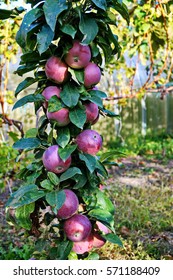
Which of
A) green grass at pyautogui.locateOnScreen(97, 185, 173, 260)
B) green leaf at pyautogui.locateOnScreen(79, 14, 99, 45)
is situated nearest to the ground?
green grass at pyautogui.locateOnScreen(97, 185, 173, 260)

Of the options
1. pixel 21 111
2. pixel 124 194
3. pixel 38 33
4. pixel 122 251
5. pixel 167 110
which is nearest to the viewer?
pixel 38 33

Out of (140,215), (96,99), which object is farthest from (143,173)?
(96,99)

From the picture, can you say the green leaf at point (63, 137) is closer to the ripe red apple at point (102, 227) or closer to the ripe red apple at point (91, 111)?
the ripe red apple at point (91, 111)

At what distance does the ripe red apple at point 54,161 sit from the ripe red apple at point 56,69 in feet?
0.63

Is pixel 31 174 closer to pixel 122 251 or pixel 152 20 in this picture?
pixel 122 251

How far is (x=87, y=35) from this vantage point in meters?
1.00

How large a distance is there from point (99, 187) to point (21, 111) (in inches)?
224

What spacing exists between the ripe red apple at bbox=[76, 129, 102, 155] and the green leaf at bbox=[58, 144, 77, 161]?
29 mm

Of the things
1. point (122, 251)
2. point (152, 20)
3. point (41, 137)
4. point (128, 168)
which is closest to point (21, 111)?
point (128, 168)

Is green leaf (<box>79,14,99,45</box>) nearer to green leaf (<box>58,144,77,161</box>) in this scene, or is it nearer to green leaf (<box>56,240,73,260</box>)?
green leaf (<box>58,144,77,161</box>)

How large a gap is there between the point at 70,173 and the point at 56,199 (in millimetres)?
82

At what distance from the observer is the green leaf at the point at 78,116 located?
3.31 ft

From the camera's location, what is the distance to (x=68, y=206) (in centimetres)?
101

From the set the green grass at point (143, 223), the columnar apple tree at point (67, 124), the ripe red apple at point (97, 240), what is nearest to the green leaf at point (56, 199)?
the columnar apple tree at point (67, 124)
